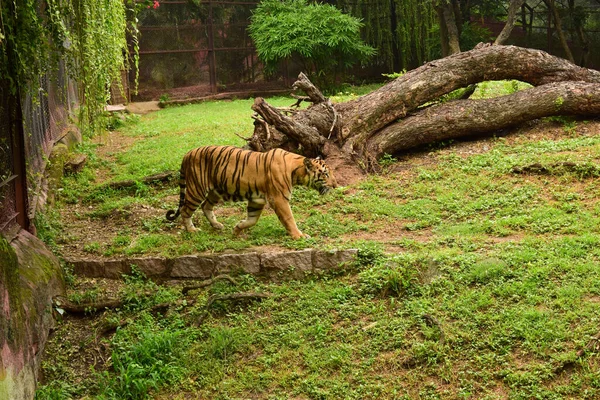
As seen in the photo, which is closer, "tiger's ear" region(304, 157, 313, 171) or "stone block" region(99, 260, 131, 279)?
"stone block" region(99, 260, 131, 279)

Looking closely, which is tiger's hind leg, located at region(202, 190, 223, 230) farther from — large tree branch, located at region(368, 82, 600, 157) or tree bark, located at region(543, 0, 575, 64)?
tree bark, located at region(543, 0, 575, 64)

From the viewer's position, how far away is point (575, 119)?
35.9ft

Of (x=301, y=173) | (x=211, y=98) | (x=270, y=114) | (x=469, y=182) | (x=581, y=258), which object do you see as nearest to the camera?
(x=581, y=258)

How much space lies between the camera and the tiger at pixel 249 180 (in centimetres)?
752

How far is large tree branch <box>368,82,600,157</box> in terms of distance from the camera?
408 inches

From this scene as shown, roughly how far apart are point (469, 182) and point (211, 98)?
1377cm

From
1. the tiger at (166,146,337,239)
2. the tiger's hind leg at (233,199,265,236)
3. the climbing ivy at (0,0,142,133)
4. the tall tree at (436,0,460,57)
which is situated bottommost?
the tiger's hind leg at (233,199,265,236)

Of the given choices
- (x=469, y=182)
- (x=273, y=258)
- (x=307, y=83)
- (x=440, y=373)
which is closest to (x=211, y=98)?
(x=307, y=83)

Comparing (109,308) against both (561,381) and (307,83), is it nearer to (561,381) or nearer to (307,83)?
(561,381)

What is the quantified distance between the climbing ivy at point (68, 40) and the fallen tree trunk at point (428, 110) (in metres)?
2.84

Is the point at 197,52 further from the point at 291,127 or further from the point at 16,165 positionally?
the point at 16,165

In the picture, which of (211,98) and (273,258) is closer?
(273,258)

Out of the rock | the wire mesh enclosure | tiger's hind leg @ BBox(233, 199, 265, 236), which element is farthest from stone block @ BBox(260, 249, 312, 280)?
the wire mesh enclosure

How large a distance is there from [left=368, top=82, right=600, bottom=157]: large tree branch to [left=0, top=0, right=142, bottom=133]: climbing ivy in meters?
4.16
